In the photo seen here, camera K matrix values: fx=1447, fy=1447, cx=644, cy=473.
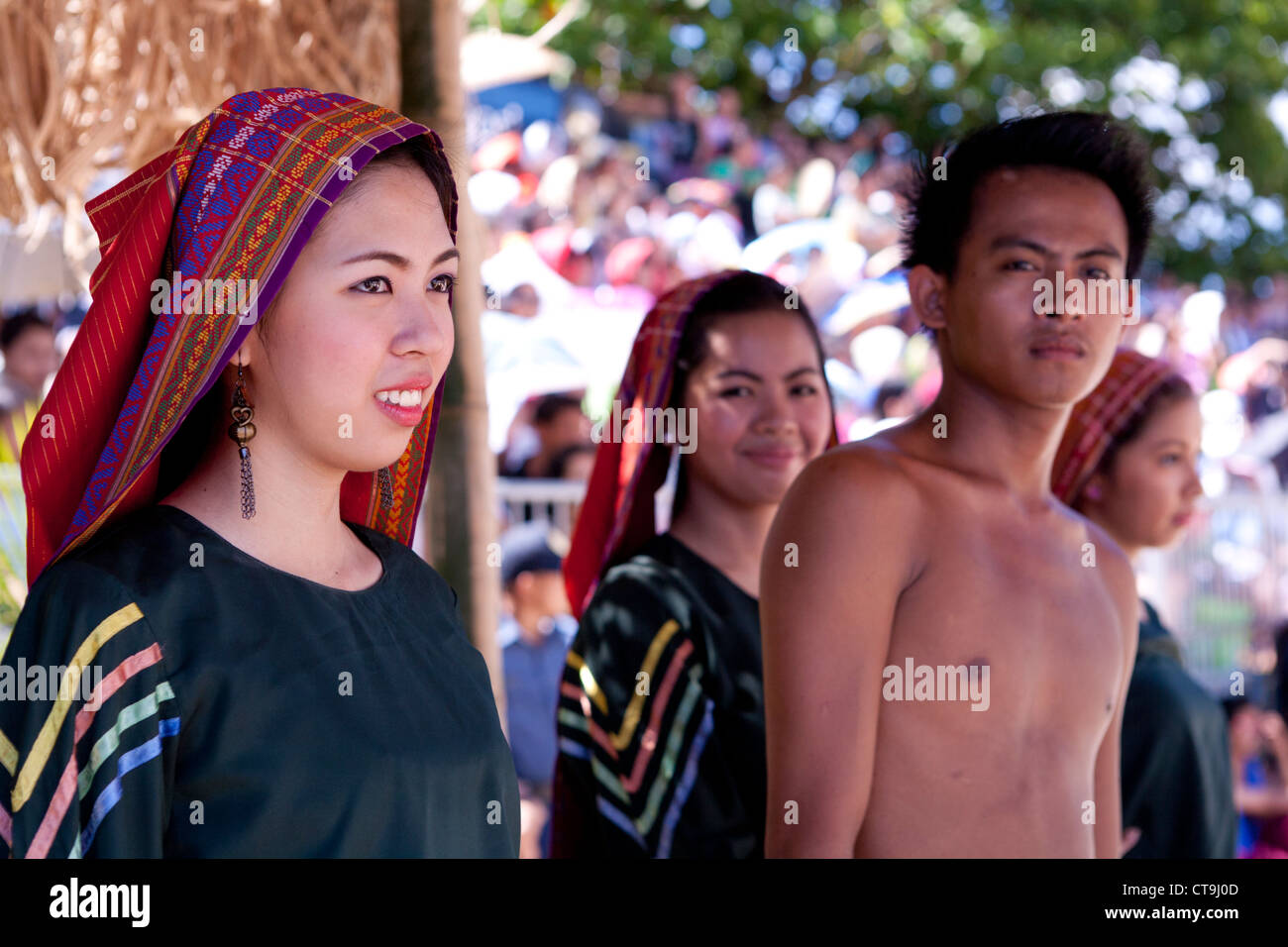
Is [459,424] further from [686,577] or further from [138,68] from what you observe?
[138,68]

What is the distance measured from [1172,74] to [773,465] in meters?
12.5

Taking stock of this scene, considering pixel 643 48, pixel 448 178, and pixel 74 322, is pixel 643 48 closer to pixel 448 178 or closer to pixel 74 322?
pixel 74 322

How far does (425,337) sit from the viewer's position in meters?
1.89

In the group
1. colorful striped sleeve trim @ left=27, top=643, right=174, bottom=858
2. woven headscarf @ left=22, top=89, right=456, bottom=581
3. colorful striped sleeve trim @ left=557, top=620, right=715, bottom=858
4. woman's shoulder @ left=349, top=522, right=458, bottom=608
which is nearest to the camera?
colorful striped sleeve trim @ left=27, top=643, right=174, bottom=858

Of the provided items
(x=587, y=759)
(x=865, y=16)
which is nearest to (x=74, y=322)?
(x=587, y=759)

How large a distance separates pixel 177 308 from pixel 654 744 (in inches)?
54.6

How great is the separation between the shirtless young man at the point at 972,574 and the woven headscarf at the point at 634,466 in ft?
2.24

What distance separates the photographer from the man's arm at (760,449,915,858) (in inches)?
87.6

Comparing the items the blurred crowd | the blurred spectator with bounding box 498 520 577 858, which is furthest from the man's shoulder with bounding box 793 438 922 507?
the blurred spectator with bounding box 498 520 577 858

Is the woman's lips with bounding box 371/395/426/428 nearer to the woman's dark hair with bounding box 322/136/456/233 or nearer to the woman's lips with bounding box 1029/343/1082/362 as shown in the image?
the woman's dark hair with bounding box 322/136/456/233

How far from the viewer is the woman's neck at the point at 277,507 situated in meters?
1.85

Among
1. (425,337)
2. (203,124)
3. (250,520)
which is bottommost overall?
(250,520)

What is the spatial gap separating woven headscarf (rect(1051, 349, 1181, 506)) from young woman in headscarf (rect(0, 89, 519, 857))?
2.12 metres

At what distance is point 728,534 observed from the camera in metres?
3.05
